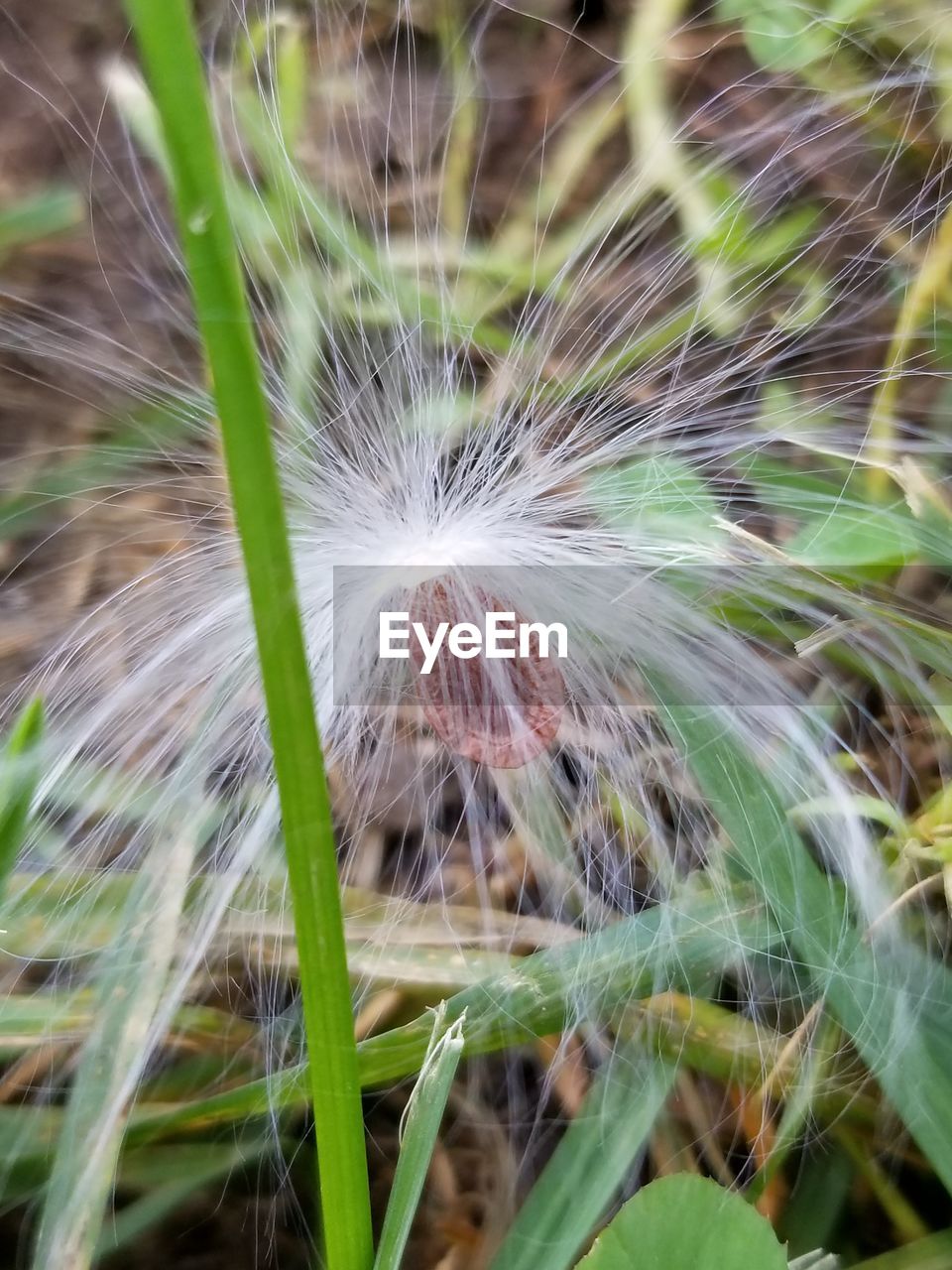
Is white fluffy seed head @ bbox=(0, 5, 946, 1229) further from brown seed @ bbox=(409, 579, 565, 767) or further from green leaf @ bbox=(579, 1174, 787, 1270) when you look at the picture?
green leaf @ bbox=(579, 1174, 787, 1270)

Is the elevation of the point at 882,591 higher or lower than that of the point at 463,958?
higher

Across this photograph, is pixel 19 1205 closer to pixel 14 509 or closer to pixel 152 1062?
pixel 152 1062

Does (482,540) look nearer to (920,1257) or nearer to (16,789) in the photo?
(16,789)

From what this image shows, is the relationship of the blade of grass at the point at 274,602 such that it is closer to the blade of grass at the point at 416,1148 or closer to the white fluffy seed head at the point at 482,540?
the blade of grass at the point at 416,1148

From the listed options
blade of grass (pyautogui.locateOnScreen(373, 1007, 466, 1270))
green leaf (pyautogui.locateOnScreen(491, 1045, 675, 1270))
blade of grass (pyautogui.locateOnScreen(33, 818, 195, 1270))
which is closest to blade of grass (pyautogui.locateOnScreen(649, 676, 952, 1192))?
green leaf (pyautogui.locateOnScreen(491, 1045, 675, 1270))

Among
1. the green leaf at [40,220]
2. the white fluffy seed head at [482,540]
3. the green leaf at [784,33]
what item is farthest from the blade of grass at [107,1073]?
the green leaf at [784,33]

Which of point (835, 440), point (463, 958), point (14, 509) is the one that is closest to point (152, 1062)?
point (463, 958)
